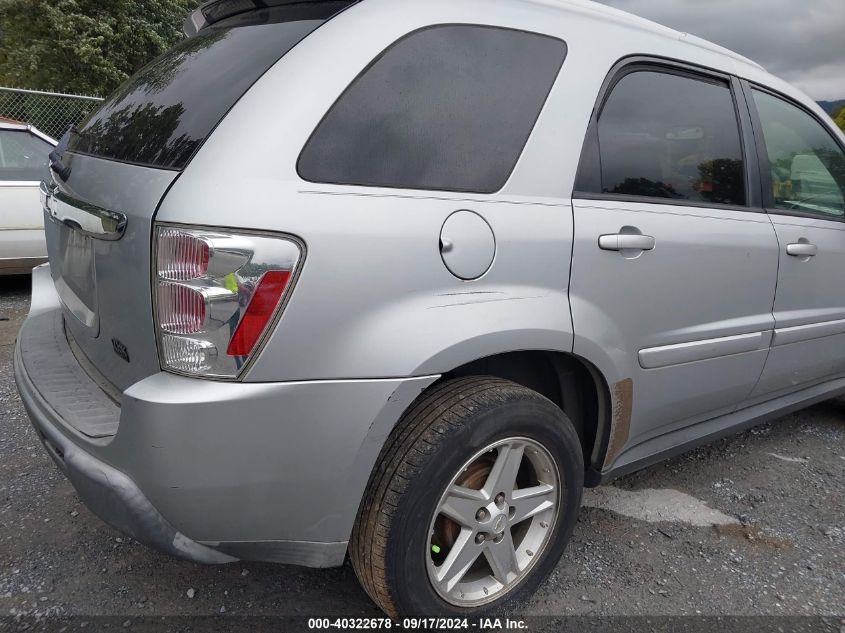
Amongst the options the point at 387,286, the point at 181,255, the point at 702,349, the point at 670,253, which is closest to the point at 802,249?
the point at 702,349

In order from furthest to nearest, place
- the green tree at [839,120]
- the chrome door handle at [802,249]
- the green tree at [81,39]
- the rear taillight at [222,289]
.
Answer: the green tree at [81,39] → the green tree at [839,120] → the chrome door handle at [802,249] → the rear taillight at [222,289]

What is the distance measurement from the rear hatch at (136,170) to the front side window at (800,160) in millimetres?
1947

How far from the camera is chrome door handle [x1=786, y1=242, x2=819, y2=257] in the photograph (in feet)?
8.55

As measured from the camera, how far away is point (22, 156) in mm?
5332

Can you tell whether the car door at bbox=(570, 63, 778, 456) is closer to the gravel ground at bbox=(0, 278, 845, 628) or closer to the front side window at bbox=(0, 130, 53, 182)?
the gravel ground at bbox=(0, 278, 845, 628)

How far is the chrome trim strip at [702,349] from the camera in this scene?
2.15 m

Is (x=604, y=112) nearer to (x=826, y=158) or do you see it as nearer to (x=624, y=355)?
(x=624, y=355)

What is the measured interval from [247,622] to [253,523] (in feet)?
1.98

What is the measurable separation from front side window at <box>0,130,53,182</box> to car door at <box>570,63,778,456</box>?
4746 millimetres

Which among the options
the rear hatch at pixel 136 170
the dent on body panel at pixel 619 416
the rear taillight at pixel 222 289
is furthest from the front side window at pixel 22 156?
the dent on body panel at pixel 619 416

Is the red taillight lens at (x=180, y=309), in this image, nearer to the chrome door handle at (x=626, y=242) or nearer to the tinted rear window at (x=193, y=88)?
the tinted rear window at (x=193, y=88)

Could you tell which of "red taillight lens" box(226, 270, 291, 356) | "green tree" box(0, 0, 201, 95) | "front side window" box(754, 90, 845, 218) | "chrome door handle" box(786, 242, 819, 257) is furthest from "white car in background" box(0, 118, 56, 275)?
"green tree" box(0, 0, 201, 95)

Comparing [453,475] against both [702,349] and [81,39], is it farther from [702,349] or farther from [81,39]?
[81,39]

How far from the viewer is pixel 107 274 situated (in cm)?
165
